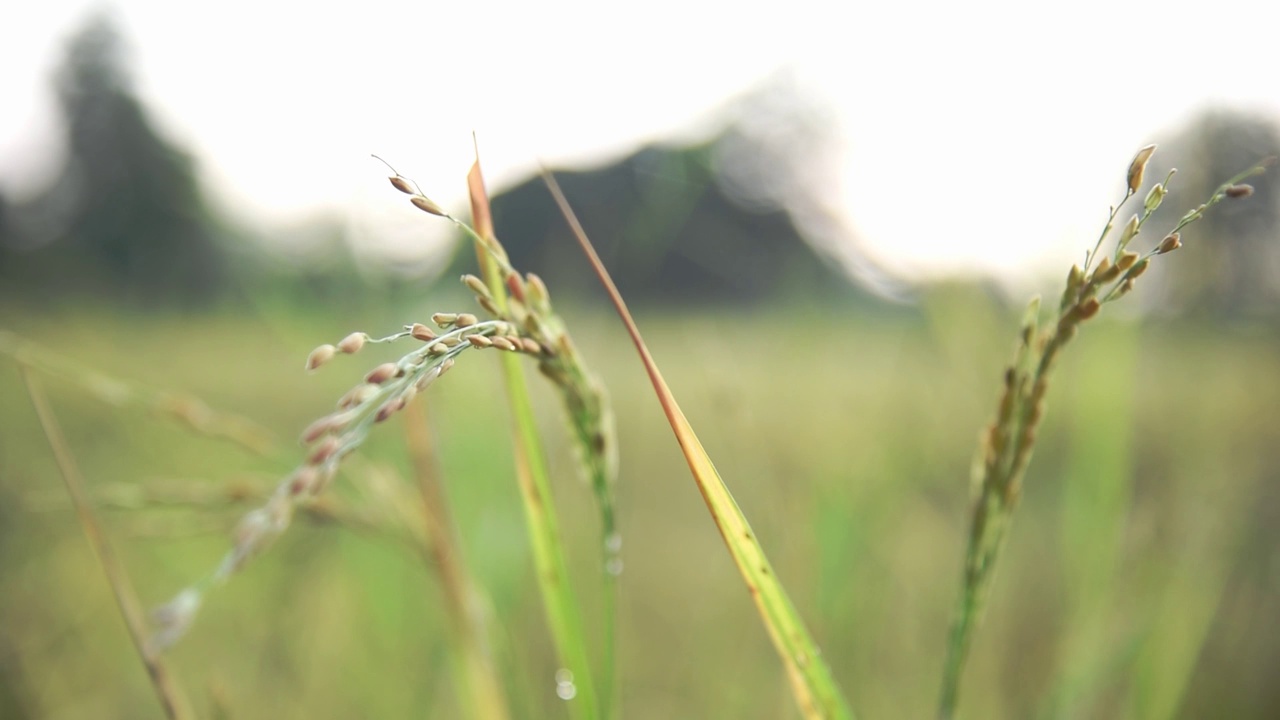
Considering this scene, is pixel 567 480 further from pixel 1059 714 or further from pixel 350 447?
pixel 350 447

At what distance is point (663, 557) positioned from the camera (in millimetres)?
1560

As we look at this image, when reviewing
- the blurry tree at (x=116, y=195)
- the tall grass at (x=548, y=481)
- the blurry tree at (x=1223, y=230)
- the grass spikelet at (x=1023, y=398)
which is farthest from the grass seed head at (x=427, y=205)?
the blurry tree at (x=116, y=195)

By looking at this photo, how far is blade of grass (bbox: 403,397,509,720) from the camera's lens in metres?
0.45

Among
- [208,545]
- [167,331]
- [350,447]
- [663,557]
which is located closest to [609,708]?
[350,447]

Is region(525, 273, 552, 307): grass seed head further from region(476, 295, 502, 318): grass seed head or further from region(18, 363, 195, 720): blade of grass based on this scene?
region(18, 363, 195, 720): blade of grass

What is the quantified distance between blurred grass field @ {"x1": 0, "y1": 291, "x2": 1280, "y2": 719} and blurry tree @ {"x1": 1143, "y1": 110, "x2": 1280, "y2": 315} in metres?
0.05

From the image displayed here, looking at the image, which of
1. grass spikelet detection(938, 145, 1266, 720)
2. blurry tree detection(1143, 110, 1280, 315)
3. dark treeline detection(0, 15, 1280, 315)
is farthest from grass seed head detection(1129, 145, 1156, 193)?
blurry tree detection(1143, 110, 1280, 315)

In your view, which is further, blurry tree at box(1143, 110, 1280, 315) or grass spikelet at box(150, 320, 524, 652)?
blurry tree at box(1143, 110, 1280, 315)

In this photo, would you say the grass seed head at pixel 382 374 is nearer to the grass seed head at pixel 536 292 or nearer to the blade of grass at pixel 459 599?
the grass seed head at pixel 536 292

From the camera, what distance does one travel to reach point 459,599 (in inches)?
18.2

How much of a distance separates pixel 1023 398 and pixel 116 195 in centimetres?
1333

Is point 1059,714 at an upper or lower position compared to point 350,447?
lower

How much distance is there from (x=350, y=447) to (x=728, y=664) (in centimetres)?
81

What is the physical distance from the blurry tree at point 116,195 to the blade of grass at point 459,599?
766 cm
